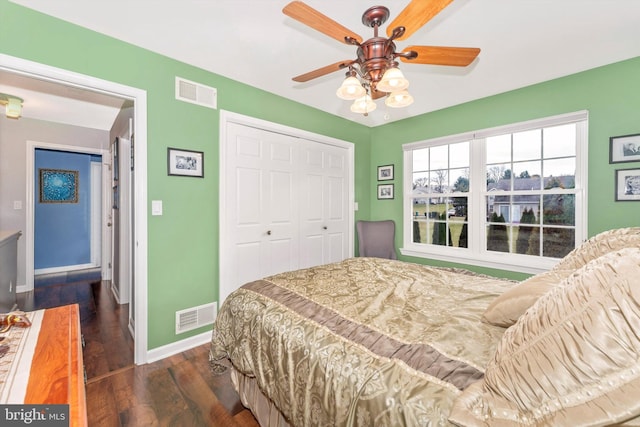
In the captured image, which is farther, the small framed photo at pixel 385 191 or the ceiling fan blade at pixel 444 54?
the small framed photo at pixel 385 191

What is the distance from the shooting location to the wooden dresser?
0.68 meters

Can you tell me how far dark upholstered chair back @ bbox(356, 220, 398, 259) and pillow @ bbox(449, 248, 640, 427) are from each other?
9.80ft

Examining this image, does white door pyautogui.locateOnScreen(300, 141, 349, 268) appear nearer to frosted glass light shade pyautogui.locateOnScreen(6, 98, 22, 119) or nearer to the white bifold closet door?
the white bifold closet door

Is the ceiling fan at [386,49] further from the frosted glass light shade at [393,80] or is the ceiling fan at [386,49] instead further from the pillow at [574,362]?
the pillow at [574,362]

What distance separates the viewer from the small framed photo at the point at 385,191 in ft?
13.1

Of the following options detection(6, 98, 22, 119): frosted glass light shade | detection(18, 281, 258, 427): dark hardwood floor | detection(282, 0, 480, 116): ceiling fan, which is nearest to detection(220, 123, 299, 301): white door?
detection(18, 281, 258, 427): dark hardwood floor

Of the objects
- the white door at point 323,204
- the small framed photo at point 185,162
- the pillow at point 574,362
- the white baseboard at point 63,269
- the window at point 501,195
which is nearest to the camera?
the pillow at point 574,362

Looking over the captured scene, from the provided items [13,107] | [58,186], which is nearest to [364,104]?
[13,107]

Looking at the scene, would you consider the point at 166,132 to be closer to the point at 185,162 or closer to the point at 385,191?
the point at 185,162

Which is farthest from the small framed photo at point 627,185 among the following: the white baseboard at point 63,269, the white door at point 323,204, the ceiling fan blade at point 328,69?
the white baseboard at point 63,269

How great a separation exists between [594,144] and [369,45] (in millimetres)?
2429

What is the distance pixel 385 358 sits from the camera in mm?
956

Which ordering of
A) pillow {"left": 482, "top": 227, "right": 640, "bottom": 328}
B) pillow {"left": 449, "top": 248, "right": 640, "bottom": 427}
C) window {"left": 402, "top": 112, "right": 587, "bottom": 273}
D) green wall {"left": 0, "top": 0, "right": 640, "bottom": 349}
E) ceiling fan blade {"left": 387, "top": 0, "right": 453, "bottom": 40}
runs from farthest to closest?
1. window {"left": 402, "top": 112, "right": 587, "bottom": 273}
2. green wall {"left": 0, "top": 0, "right": 640, "bottom": 349}
3. ceiling fan blade {"left": 387, "top": 0, "right": 453, "bottom": 40}
4. pillow {"left": 482, "top": 227, "right": 640, "bottom": 328}
5. pillow {"left": 449, "top": 248, "right": 640, "bottom": 427}

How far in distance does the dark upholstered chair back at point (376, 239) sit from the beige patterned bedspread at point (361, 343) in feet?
6.05
